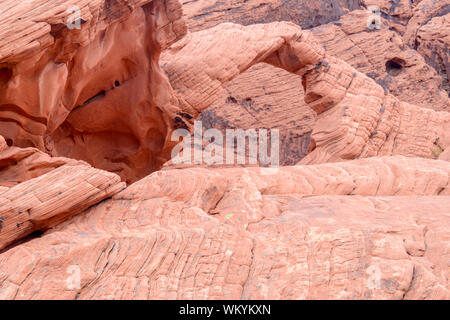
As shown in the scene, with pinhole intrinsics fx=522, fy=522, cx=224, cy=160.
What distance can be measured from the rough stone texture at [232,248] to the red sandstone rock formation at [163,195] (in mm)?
11

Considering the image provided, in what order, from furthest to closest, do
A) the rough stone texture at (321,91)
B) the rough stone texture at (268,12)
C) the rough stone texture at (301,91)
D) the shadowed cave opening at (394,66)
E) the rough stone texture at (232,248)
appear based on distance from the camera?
the rough stone texture at (268,12) < the shadowed cave opening at (394,66) < the rough stone texture at (301,91) < the rough stone texture at (321,91) < the rough stone texture at (232,248)

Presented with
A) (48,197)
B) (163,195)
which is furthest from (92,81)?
(48,197)

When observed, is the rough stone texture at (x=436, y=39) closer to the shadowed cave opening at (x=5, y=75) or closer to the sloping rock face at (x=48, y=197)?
the shadowed cave opening at (x=5, y=75)

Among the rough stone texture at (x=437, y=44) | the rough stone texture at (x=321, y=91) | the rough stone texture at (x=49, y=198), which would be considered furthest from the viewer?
the rough stone texture at (x=437, y=44)

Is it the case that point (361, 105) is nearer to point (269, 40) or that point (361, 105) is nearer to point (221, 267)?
point (269, 40)

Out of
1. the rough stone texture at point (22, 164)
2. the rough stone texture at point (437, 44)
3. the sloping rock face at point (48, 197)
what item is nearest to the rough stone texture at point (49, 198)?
the sloping rock face at point (48, 197)

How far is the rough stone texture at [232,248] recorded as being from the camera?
3.47 metres

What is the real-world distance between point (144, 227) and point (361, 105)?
634 centimetres

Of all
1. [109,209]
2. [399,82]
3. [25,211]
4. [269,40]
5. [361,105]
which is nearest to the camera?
[25,211]

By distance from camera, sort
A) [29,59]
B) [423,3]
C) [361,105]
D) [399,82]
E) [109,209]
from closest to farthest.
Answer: [109,209]
[29,59]
[361,105]
[399,82]
[423,3]

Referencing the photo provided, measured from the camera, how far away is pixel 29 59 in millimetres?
5078

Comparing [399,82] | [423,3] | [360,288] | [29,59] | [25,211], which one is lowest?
[399,82]

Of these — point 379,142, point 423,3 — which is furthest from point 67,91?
point 423,3

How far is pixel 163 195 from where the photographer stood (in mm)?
4457
